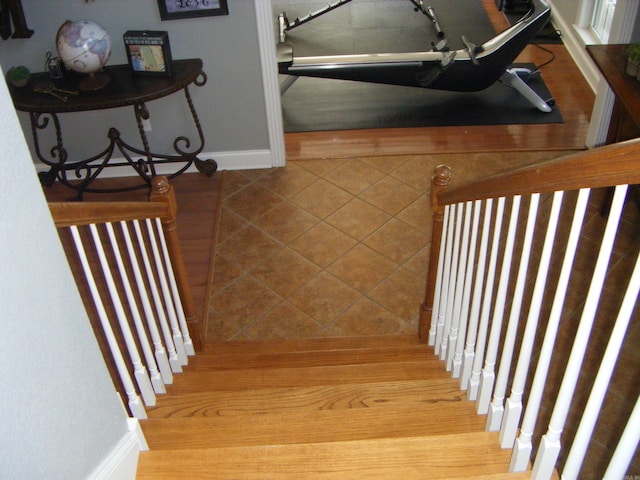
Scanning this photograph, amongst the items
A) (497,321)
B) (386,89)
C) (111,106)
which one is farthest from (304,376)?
(386,89)

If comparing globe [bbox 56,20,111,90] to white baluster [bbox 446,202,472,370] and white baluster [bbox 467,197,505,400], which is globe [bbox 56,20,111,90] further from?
white baluster [bbox 467,197,505,400]

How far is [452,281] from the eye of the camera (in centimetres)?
230

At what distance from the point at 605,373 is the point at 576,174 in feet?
1.16

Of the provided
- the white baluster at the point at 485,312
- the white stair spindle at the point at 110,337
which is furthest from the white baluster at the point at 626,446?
the white stair spindle at the point at 110,337

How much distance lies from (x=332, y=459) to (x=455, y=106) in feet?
12.3

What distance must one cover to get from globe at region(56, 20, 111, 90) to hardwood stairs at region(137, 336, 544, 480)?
1.79 m

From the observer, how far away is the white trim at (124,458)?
65.7 inches

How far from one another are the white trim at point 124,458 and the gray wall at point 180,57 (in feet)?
8.78

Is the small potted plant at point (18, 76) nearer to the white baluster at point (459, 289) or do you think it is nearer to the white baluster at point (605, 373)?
the white baluster at point (459, 289)

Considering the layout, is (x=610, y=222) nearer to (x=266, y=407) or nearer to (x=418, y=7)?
(x=266, y=407)

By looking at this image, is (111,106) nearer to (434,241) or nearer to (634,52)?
(434,241)

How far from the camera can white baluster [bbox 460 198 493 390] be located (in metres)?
1.83

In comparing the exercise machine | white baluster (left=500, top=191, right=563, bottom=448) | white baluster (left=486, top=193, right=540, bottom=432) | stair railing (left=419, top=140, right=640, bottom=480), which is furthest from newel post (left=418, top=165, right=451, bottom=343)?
the exercise machine

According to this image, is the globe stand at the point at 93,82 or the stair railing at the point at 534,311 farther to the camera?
the globe stand at the point at 93,82
